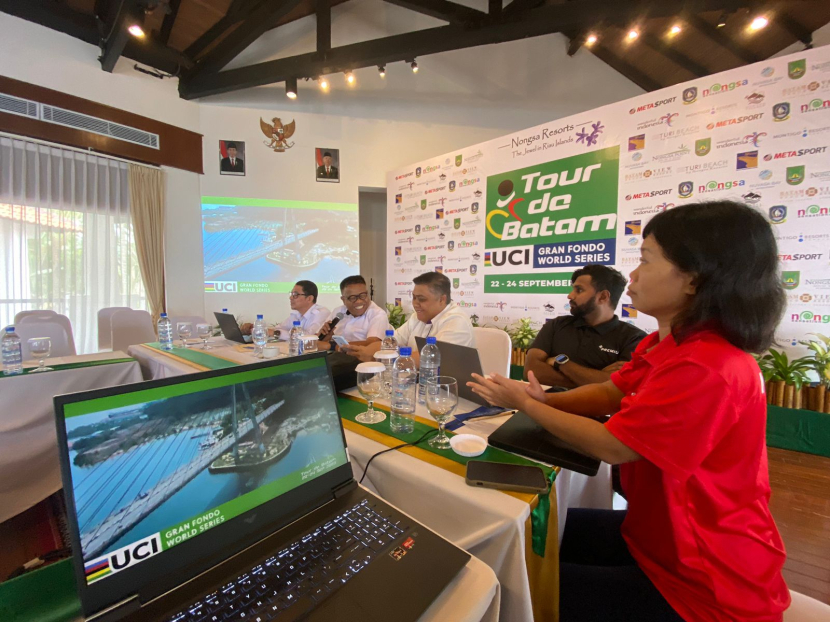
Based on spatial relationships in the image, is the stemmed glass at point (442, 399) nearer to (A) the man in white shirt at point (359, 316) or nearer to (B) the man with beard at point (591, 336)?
(B) the man with beard at point (591, 336)

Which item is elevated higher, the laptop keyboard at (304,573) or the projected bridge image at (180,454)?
the projected bridge image at (180,454)

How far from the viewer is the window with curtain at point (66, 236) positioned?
3.56 metres

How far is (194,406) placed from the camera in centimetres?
61

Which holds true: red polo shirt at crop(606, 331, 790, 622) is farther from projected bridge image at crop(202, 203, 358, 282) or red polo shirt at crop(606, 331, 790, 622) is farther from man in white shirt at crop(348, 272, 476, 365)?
projected bridge image at crop(202, 203, 358, 282)

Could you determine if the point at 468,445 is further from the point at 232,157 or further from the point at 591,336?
the point at 232,157

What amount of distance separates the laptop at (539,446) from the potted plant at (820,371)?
2851 millimetres

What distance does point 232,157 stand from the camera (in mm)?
4980

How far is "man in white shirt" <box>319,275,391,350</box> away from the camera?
3018 millimetres

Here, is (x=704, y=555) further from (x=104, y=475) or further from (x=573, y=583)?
(x=104, y=475)

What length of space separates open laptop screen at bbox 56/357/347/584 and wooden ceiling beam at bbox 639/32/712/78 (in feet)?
22.3

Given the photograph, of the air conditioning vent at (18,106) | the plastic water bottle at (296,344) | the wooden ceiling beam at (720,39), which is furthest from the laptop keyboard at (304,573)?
the wooden ceiling beam at (720,39)

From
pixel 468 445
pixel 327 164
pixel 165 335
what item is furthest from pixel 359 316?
pixel 327 164

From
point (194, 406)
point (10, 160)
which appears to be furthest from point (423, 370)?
point (10, 160)

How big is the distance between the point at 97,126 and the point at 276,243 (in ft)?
7.60
